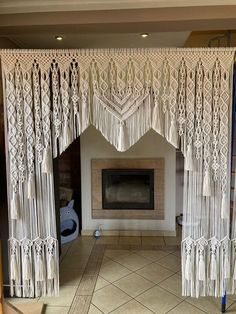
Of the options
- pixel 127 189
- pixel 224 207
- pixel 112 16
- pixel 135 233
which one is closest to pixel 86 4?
pixel 112 16

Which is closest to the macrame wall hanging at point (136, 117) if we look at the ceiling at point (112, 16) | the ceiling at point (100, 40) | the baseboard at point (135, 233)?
the ceiling at point (112, 16)

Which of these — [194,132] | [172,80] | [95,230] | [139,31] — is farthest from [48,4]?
[95,230]

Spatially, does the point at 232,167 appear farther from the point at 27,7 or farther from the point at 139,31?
the point at 27,7

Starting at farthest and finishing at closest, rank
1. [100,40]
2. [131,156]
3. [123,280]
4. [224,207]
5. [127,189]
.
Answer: [127,189] < [131,156] < [100,40] < [123,280] < [224,207]

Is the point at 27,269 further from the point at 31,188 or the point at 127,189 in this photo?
the point at 127,189

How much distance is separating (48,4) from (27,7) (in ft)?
0.58

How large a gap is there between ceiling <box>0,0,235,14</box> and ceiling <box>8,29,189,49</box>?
24.5 inches

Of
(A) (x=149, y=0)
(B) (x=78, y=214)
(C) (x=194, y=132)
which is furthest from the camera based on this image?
(B) (x=78, y=214)

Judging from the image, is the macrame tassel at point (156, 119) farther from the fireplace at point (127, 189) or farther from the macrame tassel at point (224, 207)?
the fireplace at point (127, 189)

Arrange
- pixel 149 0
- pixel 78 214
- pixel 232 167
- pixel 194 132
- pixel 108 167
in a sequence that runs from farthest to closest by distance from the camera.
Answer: pixel 78 214 → pixel 108 167 → pixel 232 167 → pixel 194 132 → pixel 149 0

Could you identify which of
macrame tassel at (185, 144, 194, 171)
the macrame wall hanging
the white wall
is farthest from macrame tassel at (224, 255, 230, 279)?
the white wall

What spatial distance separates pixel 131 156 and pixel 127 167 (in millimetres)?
175

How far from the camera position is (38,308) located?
7.78 ft

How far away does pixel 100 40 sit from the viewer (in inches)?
117
